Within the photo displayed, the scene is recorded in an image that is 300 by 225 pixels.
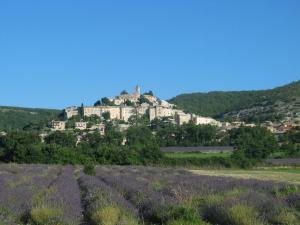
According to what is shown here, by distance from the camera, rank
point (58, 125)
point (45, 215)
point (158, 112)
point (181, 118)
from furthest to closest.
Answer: point (158, 112) < point (181, 118) < point (58, 125) < point (45, 215)

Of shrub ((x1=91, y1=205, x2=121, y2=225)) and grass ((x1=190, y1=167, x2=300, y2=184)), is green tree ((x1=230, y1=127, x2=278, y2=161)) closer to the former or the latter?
grass ((x1=190, y1=167, x2=300, y2=184))

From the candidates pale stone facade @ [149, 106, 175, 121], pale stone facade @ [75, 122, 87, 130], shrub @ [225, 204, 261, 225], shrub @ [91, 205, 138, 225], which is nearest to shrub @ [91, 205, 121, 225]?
shrub @ [91, 205, 138, 225]

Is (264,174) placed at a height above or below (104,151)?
below

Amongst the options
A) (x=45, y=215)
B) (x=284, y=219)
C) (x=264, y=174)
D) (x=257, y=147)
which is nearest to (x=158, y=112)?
(x=257, y=147)

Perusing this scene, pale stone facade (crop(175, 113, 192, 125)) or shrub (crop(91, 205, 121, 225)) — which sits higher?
pale stone facade (crop(175, 113, 192, 125))

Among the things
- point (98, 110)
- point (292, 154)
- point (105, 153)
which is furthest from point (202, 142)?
point (98, 110)

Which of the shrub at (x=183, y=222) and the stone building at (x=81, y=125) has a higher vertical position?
the stone building at (x=81, y=125)

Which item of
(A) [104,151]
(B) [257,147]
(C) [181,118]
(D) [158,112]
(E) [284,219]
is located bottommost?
Result: (E) [284,219]

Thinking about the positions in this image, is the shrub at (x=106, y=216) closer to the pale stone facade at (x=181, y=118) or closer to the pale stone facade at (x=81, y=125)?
the pale stone facade at (x=81, y=125)

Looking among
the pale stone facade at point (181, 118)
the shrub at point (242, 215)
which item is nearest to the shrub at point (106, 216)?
the shrub at point (242, 215)

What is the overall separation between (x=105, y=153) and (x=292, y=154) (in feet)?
101

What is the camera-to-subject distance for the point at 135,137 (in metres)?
110

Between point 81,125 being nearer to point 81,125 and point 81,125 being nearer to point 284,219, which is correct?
point 81,125

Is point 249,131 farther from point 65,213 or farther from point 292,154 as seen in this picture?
point 65,213
